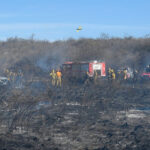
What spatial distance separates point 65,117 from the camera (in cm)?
1434

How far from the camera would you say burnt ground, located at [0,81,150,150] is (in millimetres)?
10156

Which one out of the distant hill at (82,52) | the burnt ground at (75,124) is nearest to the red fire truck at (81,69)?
the distant hill at (82,52)

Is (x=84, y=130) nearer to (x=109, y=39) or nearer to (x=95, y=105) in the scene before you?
(x=95, y=105)

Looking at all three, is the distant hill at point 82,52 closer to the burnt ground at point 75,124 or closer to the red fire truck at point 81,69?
the red fire truck at point 81,69

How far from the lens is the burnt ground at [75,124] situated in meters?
10.2

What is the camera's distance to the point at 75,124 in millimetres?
12914

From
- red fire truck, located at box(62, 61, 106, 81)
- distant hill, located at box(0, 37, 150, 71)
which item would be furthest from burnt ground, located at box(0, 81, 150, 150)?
distant hill, located at box(0, 37, 150, 71)

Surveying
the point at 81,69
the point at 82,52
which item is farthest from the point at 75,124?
the point at 82,52

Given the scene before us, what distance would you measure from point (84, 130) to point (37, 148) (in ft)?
8.81

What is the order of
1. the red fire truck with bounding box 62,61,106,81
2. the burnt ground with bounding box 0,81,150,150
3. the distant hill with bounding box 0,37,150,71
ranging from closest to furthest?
the burnt ground with bounding box 0,81,150,150, the red fire truck with bounding box 62,61,106,81, the distant hill with bounding box 0,37,150,71

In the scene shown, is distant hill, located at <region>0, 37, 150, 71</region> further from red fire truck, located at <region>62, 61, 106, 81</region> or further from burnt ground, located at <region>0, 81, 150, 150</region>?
burnt ground, located at <region>0, 81, 150, 150</region>

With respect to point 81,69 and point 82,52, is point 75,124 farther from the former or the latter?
point 82,52

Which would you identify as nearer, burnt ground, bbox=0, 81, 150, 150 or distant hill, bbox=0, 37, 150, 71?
burnt ground, bbox=0, 81, 150, 150

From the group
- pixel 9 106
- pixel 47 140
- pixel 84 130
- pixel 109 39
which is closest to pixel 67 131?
pixel 84 130
